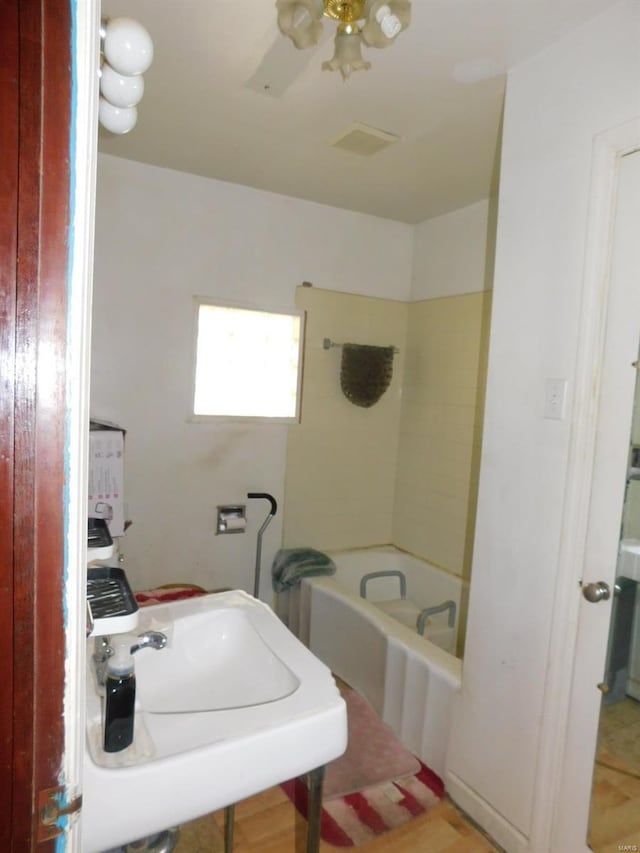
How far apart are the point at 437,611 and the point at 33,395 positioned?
104 inches

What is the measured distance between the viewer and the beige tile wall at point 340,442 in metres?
3.08

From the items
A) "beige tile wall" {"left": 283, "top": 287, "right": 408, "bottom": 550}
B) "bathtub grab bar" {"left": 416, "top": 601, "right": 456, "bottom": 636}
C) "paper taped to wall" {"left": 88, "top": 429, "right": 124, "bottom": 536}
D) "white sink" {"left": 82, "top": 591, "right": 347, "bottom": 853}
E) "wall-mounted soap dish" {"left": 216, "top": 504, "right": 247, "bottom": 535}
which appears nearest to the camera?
"white sink" {"left": 82, "top": 591, "right": 347, "bottom": 853}

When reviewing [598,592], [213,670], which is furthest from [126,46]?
[598,592]

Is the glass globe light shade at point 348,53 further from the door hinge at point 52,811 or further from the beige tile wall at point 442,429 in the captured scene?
the beige tile wall at point 442,429

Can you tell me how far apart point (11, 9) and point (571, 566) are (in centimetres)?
162

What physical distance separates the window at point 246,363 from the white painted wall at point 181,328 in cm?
9

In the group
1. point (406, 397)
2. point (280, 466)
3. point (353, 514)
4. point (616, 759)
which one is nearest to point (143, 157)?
point (280, 466)

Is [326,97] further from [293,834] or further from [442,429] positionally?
[293,834]

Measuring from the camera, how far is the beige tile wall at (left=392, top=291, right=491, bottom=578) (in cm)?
287

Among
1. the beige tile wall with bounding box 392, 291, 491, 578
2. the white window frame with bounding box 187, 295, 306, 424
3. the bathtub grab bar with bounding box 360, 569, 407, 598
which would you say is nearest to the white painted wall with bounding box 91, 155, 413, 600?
the white window frame with bounding box 187, 295, 306, 424

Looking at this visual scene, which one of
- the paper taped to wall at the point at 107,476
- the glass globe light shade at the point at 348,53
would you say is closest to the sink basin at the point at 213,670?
the paper taped to wall at the point at 107,476

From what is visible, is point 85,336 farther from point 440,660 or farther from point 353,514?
point 353,514

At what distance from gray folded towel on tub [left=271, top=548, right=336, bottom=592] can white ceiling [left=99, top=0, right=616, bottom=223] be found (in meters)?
2.03

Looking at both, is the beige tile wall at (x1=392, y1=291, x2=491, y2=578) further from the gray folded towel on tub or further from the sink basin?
the sink basin
